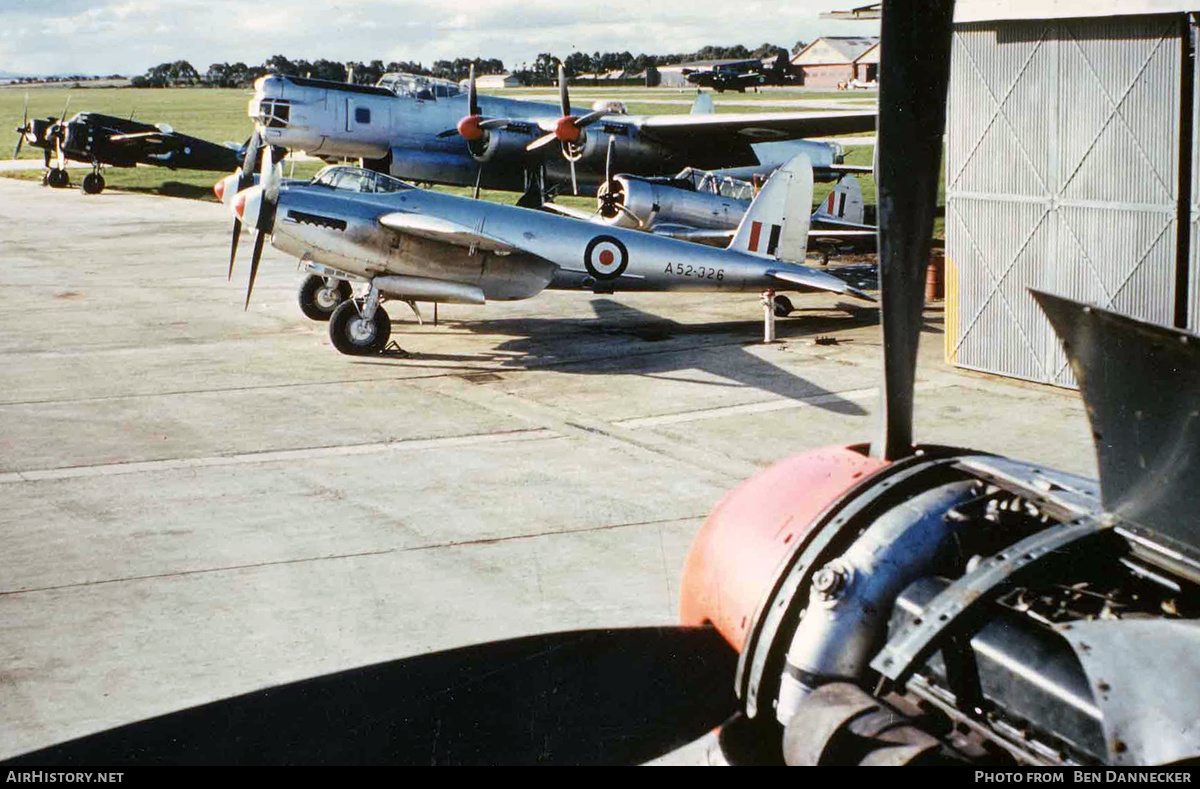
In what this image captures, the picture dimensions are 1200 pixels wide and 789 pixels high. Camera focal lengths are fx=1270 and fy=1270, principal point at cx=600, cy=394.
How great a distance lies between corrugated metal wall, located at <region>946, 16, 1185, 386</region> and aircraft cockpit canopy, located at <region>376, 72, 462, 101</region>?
13.7 meters

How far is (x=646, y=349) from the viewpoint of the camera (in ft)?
51.4

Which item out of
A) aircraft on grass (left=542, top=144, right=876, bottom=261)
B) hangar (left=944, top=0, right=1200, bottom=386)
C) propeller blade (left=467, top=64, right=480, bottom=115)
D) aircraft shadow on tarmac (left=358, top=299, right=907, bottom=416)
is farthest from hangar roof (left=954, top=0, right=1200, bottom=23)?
propeller blade (left=467, top=64, right=480, bottom=115)

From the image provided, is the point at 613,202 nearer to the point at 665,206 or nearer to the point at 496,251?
the point at 665,206

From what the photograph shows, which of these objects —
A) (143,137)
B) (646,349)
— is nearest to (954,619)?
(646,349)

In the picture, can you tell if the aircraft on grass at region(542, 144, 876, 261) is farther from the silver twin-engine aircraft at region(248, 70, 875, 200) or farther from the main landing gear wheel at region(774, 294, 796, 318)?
the silver twin-engine aircraft at region(248, 70, 875, 200)

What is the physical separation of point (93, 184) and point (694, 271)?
2647 centimetres

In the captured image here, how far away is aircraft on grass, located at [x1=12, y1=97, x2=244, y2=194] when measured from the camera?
37.3m

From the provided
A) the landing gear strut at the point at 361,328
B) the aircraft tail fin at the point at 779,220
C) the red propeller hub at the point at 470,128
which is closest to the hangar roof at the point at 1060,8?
the aircraft tail fin at the point at 779,220

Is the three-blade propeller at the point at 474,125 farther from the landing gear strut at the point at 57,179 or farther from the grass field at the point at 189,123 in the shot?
the landing gear strut at the point at 57,179

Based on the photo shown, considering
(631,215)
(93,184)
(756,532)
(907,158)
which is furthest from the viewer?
(93,184)

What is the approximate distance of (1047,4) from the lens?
513 inches

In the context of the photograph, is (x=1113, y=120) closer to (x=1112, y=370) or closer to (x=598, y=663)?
(x=598, y=663)

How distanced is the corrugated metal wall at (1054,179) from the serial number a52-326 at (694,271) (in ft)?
10.6

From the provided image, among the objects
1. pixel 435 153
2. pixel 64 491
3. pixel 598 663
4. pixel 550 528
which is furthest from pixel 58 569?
pixel 435 153
